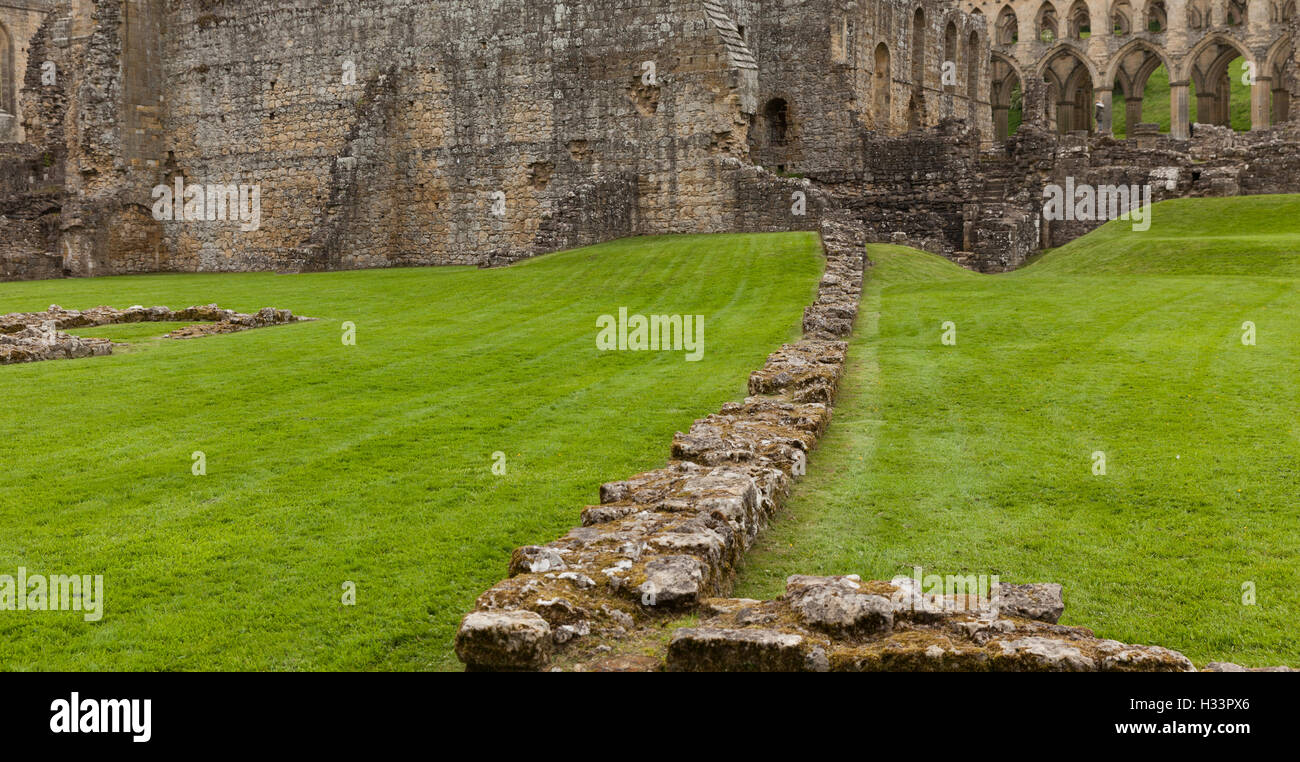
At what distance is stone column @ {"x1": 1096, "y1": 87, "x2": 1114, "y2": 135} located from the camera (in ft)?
183

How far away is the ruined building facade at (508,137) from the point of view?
26.5 m

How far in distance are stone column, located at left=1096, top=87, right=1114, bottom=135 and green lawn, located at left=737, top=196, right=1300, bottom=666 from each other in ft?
139

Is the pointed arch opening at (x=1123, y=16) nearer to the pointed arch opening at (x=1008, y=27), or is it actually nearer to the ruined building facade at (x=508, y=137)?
the pointed arch opening at (x=1008, y=27)

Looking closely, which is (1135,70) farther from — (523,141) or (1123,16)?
(523,141)

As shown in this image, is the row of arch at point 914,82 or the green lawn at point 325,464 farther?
the row of arch at point 914,82

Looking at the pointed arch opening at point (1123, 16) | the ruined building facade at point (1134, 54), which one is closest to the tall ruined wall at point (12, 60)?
the ruined building facade at point (1134, 54)

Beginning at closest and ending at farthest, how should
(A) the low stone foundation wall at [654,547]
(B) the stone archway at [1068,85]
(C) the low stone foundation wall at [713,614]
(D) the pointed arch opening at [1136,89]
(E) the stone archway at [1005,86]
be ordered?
(C) the low stone foundation wall at [713,614] < (A) the low stone foundation wall at [654,547] < (D) the pointed arch opening at [1136,89] < (E) the stone archway at [1005,86] < (B) the stone archway at [1068,85]

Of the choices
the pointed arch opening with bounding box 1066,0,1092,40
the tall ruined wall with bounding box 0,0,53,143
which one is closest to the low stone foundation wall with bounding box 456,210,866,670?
the tall ruined wall with bounding box 0,0,53,143

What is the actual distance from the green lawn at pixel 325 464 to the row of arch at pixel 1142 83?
144ft

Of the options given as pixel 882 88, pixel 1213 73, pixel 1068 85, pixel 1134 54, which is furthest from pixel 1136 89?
pixel 882 88

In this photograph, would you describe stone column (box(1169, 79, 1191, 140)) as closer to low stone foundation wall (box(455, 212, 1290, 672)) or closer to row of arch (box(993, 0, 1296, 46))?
row of arch (box(993, 0, 1296, 46))

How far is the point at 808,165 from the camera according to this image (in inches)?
1221

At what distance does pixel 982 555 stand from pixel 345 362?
28.7 feet

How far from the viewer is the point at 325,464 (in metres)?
8.54
